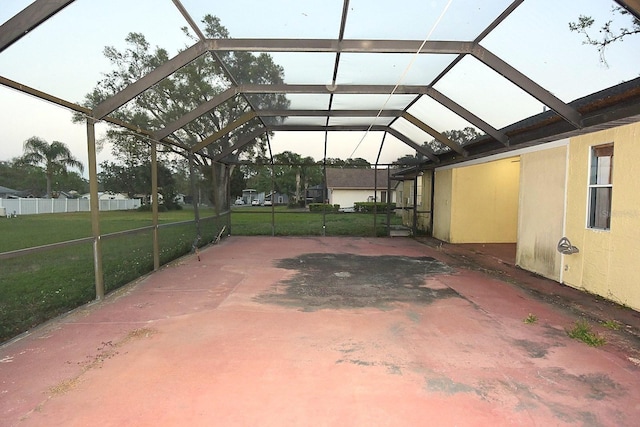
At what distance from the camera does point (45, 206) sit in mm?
3895

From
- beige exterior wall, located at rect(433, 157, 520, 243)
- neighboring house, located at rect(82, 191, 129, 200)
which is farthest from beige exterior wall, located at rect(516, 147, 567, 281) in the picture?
neighboring house, located at rect(82, 191, 129, 200)

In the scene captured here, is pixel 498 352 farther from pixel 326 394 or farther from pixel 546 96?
pixel 546 96

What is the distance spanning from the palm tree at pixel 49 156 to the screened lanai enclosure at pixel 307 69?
9cm

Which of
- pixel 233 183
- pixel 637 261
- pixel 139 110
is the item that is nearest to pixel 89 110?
pixel 139 110

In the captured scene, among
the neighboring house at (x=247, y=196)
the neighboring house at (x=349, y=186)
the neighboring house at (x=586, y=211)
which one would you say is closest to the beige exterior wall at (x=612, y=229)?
the neighboring house at (x=586, y=211)

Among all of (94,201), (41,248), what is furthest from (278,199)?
(41,248)

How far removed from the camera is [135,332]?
12.3 ft

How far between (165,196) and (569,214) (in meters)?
7.37

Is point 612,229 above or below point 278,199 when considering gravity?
below

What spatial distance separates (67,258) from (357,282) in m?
4.65

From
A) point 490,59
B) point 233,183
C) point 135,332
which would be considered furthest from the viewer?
point 233,183

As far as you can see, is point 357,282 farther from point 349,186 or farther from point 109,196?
point 349,186

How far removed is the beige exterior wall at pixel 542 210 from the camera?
6.10 m

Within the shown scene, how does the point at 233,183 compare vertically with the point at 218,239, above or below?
above
